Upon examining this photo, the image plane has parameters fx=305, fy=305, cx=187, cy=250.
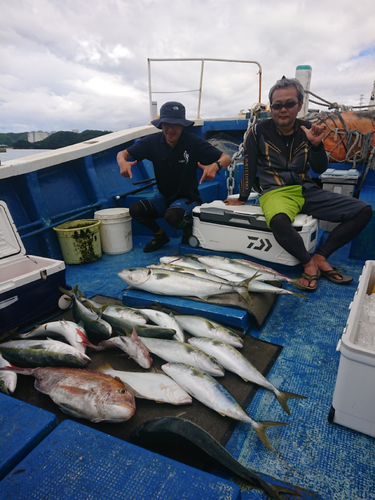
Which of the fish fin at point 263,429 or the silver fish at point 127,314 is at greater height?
the silver fish at point 127,314

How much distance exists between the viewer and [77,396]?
1641 mm

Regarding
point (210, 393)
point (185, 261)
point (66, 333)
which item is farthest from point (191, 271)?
point (210, 393)

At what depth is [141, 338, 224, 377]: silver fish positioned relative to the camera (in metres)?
1.96

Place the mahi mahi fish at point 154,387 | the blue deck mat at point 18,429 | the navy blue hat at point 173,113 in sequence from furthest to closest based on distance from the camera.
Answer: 1. the navy blue hat at point 173,113
2. the mahi mahi fish at point 154,387
3. the blue deck mat at point 18,429

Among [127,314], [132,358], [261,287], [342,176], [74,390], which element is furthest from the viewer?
[342,176]

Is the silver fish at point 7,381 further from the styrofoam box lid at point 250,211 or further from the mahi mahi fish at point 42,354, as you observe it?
the styrofoam box lid at point 250,211

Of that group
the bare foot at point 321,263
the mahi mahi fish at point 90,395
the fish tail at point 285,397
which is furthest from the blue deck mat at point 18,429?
the bare foot at point 321,263

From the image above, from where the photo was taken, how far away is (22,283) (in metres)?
2.48

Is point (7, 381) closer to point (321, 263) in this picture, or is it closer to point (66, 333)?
point (66, 333)

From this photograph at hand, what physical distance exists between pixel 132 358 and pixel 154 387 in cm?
36

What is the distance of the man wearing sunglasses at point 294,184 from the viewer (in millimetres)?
3061

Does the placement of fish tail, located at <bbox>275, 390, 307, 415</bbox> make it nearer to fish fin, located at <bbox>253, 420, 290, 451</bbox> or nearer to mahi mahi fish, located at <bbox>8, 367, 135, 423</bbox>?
fish fin, located at <bbox>253, 420, 290, 451</bbox>

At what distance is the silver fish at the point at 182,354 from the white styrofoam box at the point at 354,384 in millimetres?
702

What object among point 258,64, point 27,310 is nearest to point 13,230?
point 27,310
